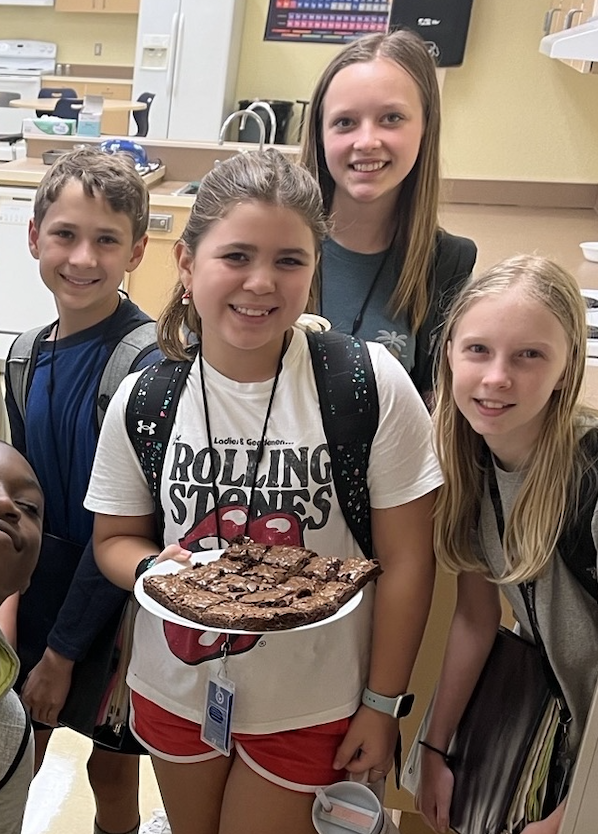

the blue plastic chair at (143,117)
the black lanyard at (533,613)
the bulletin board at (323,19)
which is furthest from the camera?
the blue plastic chair at (143,117)

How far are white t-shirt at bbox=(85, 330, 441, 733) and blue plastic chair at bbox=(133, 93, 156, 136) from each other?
3.78 meters

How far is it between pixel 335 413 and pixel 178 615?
1.13ft

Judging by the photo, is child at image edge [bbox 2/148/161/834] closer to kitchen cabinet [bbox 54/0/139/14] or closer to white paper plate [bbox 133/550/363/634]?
white paper plate [bbox 133/550/363/634]

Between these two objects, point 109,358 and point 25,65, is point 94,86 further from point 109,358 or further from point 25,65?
point 109,358

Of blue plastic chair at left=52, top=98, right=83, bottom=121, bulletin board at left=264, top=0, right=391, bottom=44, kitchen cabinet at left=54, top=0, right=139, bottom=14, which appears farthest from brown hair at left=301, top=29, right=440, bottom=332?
kitchen cabinet at left=54, top=0, right=139, bottom=14

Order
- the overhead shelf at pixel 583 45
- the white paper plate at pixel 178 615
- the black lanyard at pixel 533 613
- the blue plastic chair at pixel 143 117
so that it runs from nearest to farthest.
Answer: the white paper plate at pixel 178 615
the black lanyard at pixel 533 613
the overhead shelf at pixel 583 45
the blue plastic chair at pixel 143 117

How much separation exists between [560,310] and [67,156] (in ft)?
2.89

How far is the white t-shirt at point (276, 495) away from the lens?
1.17 m

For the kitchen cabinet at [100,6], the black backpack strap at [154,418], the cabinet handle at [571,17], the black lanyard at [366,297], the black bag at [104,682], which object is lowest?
the black bag at [104,682]

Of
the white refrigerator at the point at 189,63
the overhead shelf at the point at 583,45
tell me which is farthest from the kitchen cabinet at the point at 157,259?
the overhead shelf at the point at 583,45

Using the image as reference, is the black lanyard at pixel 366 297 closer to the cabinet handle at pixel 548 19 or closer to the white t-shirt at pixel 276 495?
the white t-shirt at pixel 276 495

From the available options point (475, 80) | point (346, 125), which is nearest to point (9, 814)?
point (346, 125)

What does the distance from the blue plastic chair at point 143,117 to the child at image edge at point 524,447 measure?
3884 millimetres

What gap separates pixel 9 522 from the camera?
1.14 meters
